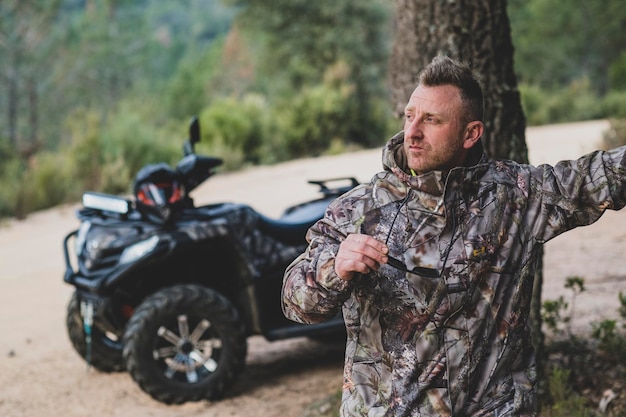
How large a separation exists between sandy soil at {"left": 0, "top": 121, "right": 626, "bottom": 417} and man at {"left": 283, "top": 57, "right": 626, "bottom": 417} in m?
2.89

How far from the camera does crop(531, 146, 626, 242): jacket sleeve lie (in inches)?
98.1

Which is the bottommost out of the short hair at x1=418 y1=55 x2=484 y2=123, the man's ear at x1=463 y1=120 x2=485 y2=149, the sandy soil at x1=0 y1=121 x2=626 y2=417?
the sandy soil at x1=0 y1=121 x2=626 y2=417

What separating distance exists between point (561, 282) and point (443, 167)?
554 centimetres

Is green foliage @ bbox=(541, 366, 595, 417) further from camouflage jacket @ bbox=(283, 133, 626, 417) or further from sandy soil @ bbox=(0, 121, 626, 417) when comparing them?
camouflage jacket @ bbox=(283, 133, 626, 417)

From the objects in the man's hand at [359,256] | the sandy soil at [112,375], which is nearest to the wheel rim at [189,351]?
the sandy soil at [112,375]

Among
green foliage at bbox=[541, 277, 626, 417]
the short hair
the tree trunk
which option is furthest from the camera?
the tree trunk

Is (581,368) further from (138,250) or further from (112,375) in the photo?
(112,375)

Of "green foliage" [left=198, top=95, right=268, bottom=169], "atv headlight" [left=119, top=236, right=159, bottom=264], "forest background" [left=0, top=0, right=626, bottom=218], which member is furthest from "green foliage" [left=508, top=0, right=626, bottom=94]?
"atv headlight" [left=119, top=236, right=159, bottom=264]

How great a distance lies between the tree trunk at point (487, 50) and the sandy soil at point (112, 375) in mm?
1796

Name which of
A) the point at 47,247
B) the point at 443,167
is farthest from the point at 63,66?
the point at 443,167

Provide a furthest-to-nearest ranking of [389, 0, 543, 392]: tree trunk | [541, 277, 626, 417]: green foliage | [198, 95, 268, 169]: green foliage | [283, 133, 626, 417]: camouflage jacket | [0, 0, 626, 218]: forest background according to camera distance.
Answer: [198, 95, 268, 169]: green foliage → [0, 0, 626, 218]: forest background → [389, 0, 543, 392]: tree trunk → [541, 277, 626, 417]: green foliage → [283, 133, 626, 417]: camouflage jacket

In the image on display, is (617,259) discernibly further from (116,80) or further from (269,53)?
(116,80)

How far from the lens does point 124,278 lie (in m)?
5.31

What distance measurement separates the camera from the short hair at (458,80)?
8.05 feet
